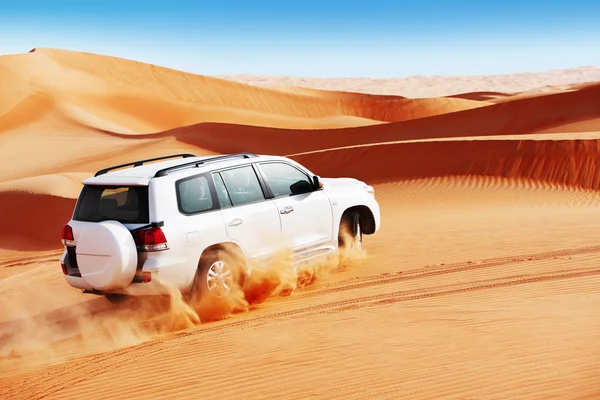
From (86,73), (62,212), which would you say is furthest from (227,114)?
(62,212)

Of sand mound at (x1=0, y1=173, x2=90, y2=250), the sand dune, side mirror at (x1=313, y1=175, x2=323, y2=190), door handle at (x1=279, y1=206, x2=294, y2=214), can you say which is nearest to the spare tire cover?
door handle at (x1=279, y1=206, x2=294, y2=214)

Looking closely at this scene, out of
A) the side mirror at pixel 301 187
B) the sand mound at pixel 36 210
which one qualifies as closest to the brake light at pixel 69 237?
the side mirror at pixel 301 187

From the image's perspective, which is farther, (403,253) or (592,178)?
(592,178)

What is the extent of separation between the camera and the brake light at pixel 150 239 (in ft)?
23.1

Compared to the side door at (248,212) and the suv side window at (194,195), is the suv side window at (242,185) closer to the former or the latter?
the side door at (248,212)

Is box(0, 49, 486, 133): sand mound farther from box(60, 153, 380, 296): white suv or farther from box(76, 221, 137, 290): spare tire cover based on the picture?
box(76, 221, 137, 290): spare tire cover

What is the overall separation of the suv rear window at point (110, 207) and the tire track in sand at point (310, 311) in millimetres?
1246

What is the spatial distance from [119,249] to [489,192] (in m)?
15.8

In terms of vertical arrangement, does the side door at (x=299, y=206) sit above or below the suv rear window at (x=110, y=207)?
below

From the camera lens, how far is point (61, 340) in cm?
757

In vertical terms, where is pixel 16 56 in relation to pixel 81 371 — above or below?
above

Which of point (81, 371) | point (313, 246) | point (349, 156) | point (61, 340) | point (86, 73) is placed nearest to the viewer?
point (81, 371)

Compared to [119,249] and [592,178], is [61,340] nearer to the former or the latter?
[119,249]

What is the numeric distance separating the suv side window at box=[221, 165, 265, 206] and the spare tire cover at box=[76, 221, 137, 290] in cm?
142
